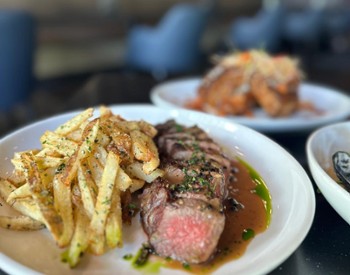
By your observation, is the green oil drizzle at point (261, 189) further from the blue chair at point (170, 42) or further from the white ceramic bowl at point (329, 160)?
the blue chair at point (170, 42)

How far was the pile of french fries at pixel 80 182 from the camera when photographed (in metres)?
1.36

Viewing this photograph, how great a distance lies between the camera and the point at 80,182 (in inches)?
58.7

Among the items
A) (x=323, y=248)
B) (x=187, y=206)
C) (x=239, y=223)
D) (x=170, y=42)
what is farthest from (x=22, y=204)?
(x=170, y=42)

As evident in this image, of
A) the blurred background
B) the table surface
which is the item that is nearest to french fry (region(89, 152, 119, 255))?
the table surface

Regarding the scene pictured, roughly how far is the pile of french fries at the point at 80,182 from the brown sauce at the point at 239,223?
9.2 inches

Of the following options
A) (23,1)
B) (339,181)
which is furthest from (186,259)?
(23,1)

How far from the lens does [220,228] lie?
1360mm

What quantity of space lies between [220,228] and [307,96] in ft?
8.75

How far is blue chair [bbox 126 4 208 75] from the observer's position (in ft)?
25.3

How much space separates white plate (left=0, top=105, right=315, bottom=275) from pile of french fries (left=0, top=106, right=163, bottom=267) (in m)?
0.05

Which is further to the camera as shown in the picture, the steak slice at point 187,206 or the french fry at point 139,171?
the french fry at point 139,171

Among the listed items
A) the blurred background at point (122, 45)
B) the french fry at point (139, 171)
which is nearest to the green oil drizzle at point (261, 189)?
the french fry at point (139, 171)

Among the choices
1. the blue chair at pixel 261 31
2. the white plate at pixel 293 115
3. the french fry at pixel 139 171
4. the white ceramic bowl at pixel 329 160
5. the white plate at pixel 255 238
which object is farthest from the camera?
the blue chair at pixel 261 31

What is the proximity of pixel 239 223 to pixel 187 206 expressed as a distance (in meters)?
0.27
